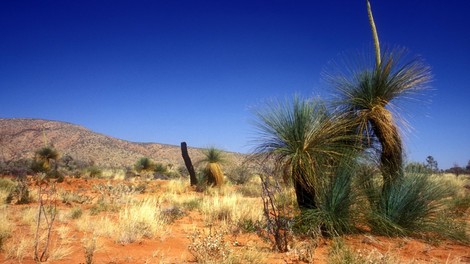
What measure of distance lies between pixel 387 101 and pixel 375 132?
26.6 inches

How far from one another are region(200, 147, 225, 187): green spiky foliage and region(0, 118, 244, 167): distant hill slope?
29744 millimetres

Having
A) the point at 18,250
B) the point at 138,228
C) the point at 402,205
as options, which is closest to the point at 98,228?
the point at 138,228

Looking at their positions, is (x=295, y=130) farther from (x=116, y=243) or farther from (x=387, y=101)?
(x=116, y=243)

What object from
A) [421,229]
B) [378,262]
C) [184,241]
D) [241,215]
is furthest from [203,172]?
[378,262]

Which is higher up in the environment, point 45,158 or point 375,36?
point 375,36

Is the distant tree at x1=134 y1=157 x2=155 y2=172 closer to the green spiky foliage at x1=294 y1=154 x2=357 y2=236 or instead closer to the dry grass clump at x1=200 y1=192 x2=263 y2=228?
the dry grass clump at x1=200 y1=192 x2=263 y2=228

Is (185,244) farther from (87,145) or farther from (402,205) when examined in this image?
(87,145)

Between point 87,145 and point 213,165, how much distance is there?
4553cm

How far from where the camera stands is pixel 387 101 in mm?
6461

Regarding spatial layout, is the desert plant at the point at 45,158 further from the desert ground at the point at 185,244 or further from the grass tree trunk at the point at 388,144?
the grass tree trunk at the point at 388,144

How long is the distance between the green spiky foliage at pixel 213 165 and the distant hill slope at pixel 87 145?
97.6 ft

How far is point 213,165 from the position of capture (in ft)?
56.3

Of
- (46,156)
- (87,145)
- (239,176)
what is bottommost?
(239,176)

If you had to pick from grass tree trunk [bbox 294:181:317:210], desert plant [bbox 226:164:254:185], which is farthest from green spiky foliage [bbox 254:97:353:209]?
desert plant [bbox 226:164:254:185]
